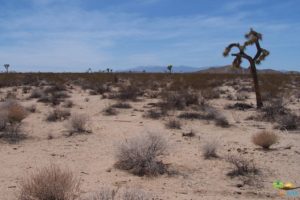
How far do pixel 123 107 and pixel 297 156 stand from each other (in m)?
9.43

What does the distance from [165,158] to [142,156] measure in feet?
3.87

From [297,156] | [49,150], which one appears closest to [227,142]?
[297,156]

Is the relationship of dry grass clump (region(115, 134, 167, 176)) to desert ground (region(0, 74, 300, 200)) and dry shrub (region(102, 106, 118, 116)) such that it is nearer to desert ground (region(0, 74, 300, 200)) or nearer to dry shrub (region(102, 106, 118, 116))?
desert ground (region(0, 74, 300, 200))

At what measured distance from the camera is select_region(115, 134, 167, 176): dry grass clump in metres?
7.93

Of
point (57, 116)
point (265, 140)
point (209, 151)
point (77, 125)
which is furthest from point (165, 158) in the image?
point (57, 116)

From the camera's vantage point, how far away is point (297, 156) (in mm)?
9391

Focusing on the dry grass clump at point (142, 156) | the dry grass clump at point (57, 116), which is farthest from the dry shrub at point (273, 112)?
the dry grass clump at point (142, 156)

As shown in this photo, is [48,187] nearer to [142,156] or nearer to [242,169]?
[142,156]

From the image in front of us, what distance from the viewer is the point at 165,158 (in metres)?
9.15

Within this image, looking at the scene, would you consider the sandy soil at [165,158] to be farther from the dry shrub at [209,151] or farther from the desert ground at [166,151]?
the dry shrub at [209,151]

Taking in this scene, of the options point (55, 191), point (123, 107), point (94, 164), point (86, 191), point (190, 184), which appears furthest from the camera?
point (123, 107)

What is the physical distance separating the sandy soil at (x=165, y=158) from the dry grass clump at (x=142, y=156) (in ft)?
0.68

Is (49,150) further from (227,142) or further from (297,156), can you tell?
(297,156)

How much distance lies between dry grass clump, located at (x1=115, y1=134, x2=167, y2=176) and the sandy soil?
208mm
